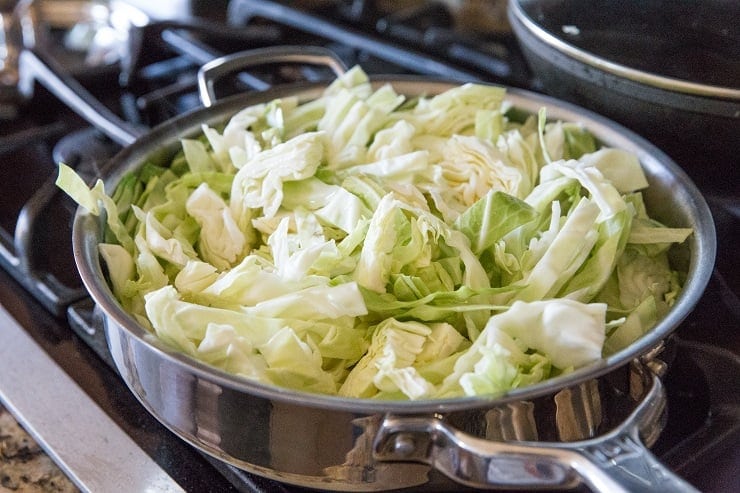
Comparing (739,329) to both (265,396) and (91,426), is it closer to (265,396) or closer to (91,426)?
(265,396)

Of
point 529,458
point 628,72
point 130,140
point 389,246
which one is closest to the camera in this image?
point 529,458

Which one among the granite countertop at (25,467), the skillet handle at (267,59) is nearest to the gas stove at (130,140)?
the granite countertop at (25,467)

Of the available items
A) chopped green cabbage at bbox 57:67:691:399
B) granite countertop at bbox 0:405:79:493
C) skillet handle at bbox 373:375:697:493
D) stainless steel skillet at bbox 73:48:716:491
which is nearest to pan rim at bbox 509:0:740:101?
chopped green cabbage at bbox 57:67:691:399

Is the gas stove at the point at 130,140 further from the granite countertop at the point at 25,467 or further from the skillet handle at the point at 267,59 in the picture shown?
the skillet handle at the point at 267,59

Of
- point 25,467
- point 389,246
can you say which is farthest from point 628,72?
point 25,467

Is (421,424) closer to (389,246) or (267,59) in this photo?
(389,246)

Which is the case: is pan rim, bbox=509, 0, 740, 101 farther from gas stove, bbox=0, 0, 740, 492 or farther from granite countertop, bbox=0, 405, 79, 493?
granite countertop, bbox=0, 405, 79, 493
